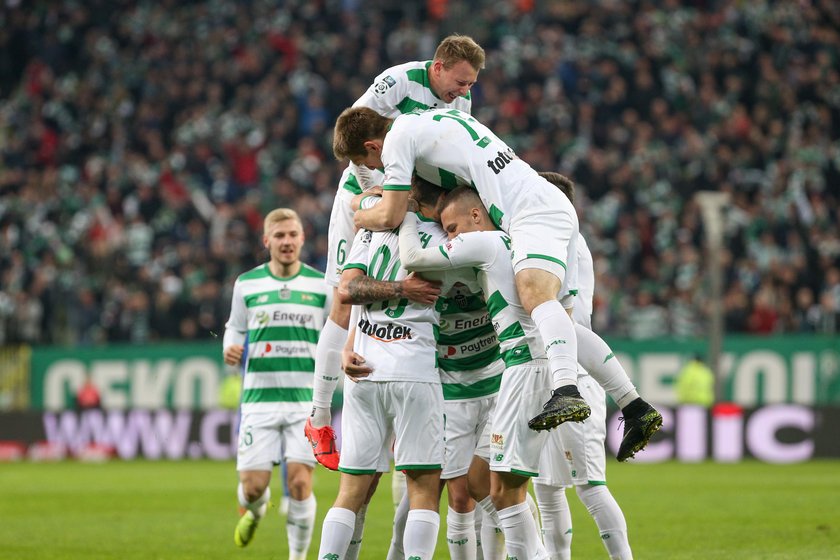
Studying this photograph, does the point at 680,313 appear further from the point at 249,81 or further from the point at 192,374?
the point at 249,81

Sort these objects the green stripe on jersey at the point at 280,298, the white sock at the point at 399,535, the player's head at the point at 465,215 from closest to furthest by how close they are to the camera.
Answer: the player's head at the point at 465,215 → the white sock at the point at 399,535 → the green stripe on jersey at the point at 280,298

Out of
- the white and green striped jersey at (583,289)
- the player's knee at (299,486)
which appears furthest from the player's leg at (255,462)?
the white and green striped jersey at (583,289)

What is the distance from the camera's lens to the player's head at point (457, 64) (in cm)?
823

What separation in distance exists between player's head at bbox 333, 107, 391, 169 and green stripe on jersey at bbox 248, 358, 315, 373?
10.6 ft

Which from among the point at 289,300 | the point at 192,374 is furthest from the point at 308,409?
the point at 192,374

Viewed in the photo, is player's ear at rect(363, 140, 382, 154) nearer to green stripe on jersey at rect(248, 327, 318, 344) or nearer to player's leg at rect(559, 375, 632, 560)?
player's leg at rect(559, 375, 632, 560)

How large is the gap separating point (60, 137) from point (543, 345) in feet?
77.7

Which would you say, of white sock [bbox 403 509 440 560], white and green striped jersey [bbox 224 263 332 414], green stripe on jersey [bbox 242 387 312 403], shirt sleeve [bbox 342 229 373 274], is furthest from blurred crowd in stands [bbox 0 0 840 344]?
white sock [bbox 403 509 440 560]

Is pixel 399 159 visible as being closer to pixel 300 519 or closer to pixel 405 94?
pixel 405 94

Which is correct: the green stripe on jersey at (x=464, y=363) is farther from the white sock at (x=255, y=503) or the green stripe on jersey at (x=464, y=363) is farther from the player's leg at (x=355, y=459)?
the white sock at (x=255, y=503)

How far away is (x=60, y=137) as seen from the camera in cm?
2870

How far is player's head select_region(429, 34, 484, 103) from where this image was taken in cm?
823

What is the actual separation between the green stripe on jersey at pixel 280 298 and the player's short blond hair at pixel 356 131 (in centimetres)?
319

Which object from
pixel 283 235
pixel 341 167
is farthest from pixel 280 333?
pixel 341 167
